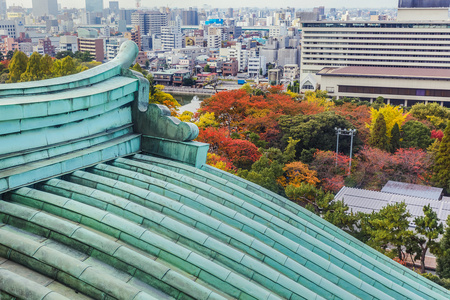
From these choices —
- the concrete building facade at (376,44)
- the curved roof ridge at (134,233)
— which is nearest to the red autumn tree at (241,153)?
the curved roof ridge at (134,233)

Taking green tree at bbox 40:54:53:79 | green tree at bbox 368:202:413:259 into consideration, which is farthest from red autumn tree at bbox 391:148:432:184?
green tree at bbox 40:54:53:79

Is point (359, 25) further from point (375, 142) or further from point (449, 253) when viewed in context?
point (449, 253)

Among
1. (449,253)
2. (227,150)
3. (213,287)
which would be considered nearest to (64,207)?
(213,287)

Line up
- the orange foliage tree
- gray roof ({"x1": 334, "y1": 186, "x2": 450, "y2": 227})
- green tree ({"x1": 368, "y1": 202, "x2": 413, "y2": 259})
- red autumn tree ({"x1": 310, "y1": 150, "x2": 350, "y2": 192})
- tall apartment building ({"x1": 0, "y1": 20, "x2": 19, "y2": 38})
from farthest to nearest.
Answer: tall apartment building ({"x1": 0, "y1": 20, "x2": 19, "y2": 38})
red autumn tree ({"x1": 310, "y1": 150, "x2": 350, "y2": 192})
the orange foliage tree
gray roof ({"x1": 334, "y1": 186, "x2": 450, "y2": 227})
green tree ({"x1": 368, "y1": 202, "x2": 413, "y2": 259})

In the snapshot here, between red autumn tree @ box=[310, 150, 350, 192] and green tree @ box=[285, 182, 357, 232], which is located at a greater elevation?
green tree @ box=[285, 182, 357, 232]

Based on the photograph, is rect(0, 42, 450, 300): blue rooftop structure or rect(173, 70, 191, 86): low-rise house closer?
rect(0, 42, 450, 300): blue rooftop structure

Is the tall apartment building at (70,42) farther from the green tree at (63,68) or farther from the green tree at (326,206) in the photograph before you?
the green tree at (326,206)

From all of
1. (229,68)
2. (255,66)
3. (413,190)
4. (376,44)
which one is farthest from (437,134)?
(229,68)

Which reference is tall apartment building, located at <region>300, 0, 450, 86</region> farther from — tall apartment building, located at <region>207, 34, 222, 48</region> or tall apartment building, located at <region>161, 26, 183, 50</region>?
tall apartment building, located at <region>161, 26, 183, 50</region>
